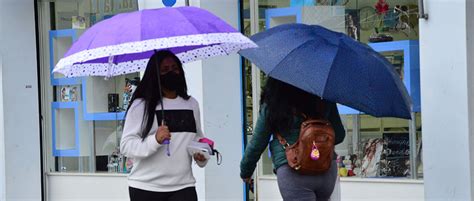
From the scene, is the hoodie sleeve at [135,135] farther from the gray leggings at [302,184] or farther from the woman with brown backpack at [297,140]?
the gray leggings at [302,184]

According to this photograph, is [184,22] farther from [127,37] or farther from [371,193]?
[371,193]

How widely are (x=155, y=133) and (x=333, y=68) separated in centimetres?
116

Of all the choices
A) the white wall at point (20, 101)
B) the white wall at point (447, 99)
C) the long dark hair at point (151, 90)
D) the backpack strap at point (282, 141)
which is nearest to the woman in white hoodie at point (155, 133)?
the long dark hair at point (151, 90)

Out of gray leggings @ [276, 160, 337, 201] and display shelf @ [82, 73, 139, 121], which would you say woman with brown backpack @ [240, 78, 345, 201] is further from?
display shelf @ [82, 73, 139, 121]

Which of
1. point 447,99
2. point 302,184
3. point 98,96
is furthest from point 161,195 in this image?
point 98,96

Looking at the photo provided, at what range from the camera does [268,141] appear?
203 inches

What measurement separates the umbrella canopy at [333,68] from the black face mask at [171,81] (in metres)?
0.46

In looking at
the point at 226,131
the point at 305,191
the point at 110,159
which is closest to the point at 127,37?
the point at 305,191

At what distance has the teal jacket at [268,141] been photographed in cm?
505

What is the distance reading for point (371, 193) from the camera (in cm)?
800

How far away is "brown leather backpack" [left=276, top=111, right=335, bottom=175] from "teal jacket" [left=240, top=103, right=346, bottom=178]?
77 mm

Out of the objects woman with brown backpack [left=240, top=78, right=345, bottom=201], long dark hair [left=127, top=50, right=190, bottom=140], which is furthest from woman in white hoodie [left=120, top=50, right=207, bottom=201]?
woman with brown backpack [left=240, top=78, right=345, bottom=201]

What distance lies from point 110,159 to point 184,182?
4.71 metres

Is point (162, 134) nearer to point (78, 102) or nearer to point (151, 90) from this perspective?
point (151, 90)
